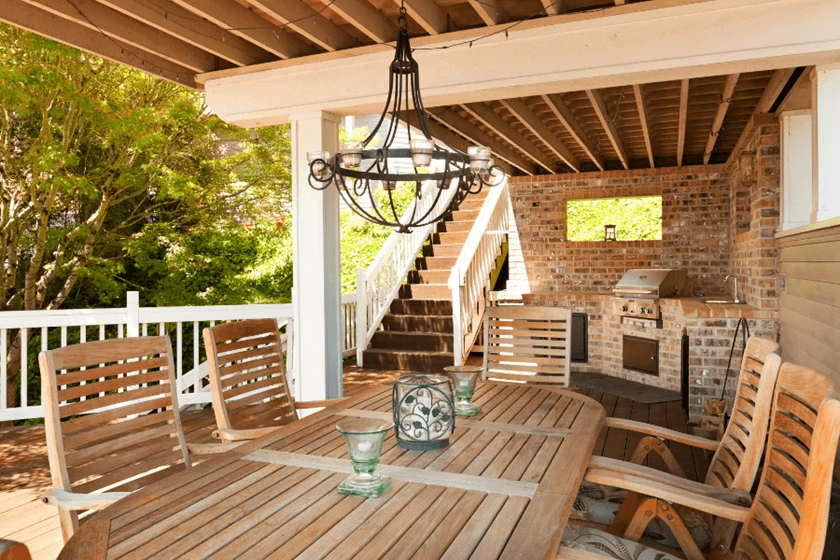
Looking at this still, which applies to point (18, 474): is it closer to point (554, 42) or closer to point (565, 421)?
point (565, 421)

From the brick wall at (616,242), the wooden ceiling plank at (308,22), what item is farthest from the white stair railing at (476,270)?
the wooden ceiling plank at (308,22)

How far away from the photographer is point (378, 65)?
435 cm

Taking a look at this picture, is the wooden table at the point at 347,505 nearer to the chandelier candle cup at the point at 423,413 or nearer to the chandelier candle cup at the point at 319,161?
the chandelier candle cup at the point at 423,413

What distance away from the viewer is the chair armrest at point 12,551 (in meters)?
0.80

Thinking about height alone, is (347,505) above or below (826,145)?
below

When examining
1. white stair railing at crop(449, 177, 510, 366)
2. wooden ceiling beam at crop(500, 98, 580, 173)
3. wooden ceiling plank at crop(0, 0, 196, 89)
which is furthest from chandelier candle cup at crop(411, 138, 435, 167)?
white stair railing at crop(449, 177, 510, 366)

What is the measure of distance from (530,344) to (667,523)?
182 cm

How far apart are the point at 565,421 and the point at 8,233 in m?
8.02

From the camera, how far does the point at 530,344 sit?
373cm

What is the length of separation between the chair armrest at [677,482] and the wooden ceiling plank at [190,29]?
3280mm

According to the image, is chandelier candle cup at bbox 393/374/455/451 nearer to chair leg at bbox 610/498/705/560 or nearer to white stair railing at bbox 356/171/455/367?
chair leg at bbox 610/498/705/560

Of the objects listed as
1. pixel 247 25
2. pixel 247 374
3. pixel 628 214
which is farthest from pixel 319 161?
pixel 628 214

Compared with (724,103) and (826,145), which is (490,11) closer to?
(826,145)

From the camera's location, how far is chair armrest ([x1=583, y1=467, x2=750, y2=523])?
1783 mm
